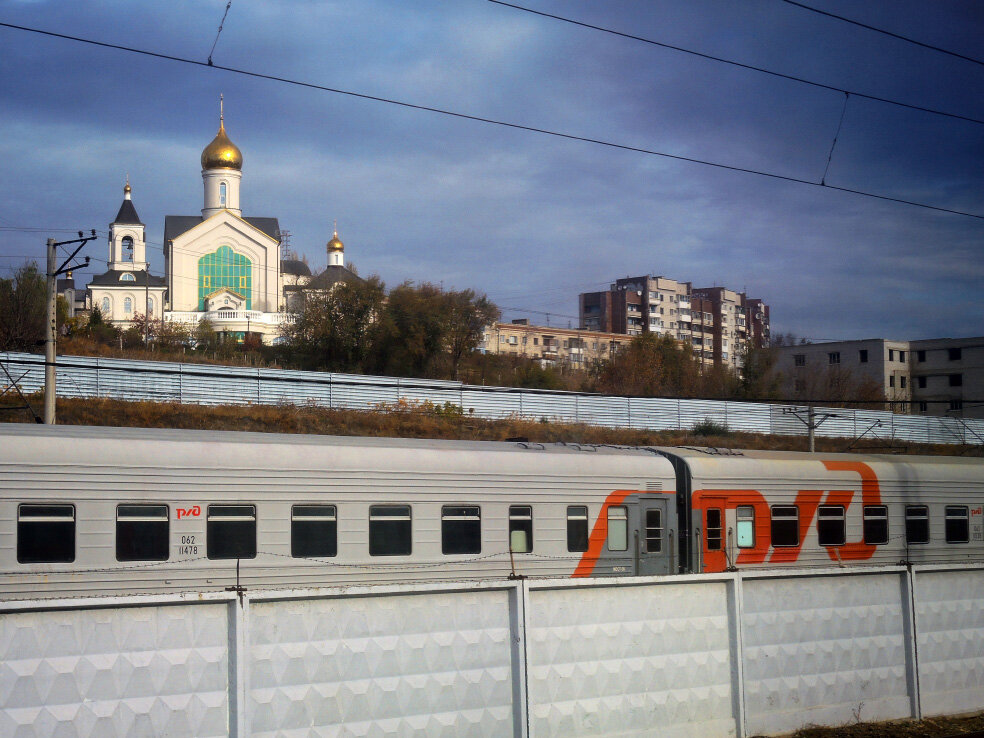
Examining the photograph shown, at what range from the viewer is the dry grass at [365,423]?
3562cm

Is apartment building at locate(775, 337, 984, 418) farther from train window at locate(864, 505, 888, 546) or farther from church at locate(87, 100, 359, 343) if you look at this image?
train window at locate(864, 505, 888, 546)

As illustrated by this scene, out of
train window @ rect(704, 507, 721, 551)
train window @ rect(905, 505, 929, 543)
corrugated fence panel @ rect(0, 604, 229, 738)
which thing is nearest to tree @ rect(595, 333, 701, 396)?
train window @ rect(905, 505, 929, 543)

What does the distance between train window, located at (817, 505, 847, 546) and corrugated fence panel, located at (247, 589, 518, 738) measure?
14.6m

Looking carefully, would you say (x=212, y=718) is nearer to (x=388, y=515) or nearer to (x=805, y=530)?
(x=388, y=515)

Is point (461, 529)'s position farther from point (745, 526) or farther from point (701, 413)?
point (701, 413)

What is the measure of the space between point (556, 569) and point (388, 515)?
11.5ft

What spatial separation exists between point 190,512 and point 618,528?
8.14 meters

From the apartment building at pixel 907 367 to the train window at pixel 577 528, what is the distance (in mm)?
71522

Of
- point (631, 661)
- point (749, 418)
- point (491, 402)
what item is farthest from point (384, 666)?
point (749, 418)

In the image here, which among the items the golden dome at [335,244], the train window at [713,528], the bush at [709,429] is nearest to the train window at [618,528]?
the train window at [713,528]

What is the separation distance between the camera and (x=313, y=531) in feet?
51.0

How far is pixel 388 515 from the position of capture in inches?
637

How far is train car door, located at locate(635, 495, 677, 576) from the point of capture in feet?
61.7

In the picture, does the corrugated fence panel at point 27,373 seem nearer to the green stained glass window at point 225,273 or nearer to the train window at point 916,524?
the train window at point 916,524
